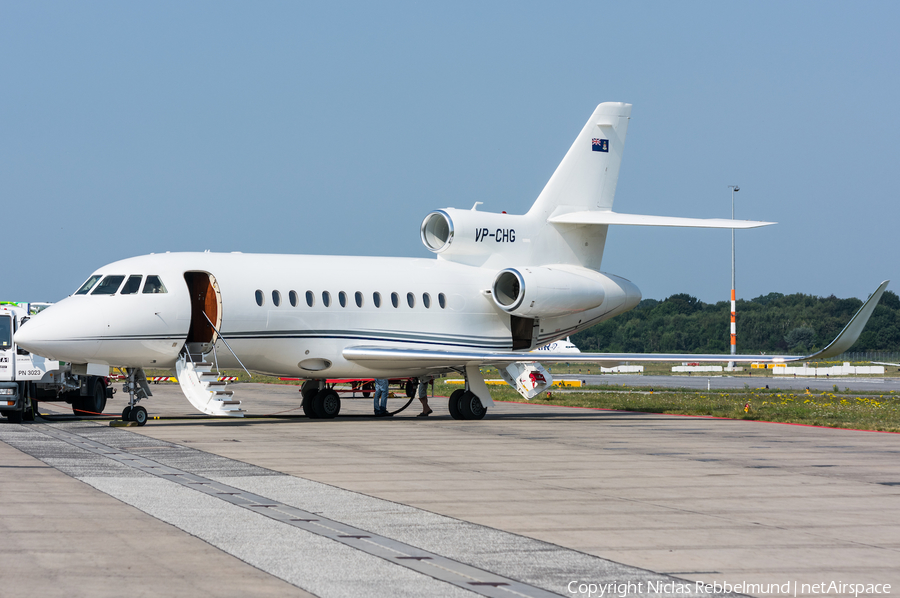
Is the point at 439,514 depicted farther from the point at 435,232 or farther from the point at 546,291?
the point at 435,232

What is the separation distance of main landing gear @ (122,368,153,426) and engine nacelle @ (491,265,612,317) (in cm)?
911

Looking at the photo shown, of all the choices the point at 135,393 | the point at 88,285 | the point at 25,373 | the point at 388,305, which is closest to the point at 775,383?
the point at 388,305

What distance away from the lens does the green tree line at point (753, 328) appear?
112 metres

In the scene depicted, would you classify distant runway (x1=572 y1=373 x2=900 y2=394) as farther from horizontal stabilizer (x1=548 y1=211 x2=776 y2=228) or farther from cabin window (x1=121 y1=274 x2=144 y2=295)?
cabin window (x1=121 y1=274 x2=144 y2=295)

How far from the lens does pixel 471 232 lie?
27266 mm

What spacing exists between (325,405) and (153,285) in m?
5.62

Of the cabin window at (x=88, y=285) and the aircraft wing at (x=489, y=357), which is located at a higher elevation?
the cabin window at (x=88, y=285)

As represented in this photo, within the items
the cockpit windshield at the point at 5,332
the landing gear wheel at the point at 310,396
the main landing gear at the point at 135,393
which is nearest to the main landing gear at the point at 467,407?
the landing gear wheel at the point at 310,396

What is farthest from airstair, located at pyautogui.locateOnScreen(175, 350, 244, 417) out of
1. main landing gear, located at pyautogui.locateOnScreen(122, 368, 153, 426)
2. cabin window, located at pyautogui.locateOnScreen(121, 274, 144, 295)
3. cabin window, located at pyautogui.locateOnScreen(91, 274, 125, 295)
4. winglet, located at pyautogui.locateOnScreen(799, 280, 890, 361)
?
winglet, located at pyautogui.locateOnScreen(799, 280, 890, 361)

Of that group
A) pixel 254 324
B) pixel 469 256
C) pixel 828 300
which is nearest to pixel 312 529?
pixel 254 324

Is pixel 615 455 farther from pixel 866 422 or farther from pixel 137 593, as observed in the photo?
pixel 137 593

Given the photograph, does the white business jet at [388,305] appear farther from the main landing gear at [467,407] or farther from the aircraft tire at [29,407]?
the aircraft tire at [29,407]

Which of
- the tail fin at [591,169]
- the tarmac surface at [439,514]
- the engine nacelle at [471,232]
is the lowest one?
the tarmac surface at [439,514]

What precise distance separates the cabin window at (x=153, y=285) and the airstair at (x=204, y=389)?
1.52 metres
